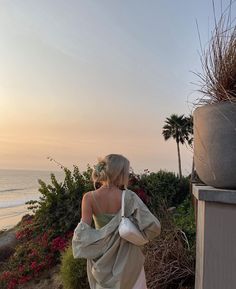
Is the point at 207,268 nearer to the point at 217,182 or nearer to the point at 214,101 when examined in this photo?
the point at 217,182

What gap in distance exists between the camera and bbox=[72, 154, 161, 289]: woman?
3521mm

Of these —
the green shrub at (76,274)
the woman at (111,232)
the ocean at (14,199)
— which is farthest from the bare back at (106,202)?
the ocean at (14,199)

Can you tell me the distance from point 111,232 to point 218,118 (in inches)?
59.0

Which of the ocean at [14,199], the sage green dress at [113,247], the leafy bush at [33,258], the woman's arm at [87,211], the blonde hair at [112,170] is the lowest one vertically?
the ocean at [14,199]

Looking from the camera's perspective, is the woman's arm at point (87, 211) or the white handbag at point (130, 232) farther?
the woman's arm at point (87, 211)

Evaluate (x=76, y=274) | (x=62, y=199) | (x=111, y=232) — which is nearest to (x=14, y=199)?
(x=62, y=199)

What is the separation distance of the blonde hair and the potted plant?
1.03 m

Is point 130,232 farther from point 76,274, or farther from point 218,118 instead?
point 76,274

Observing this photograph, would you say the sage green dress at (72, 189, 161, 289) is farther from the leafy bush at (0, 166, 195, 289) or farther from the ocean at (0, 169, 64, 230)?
the ocean at (0, 169, 64, 230)

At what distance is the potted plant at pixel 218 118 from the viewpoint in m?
2.46

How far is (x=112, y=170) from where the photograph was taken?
144 inches

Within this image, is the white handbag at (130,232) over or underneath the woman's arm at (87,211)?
underneath

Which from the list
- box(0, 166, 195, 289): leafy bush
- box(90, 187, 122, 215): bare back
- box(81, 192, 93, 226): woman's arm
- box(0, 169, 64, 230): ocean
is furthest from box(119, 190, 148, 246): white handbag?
box(0, 169, 64, 230): ocean

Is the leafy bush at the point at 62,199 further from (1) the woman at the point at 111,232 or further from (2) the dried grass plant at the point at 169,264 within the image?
(1) the woman at the point at 111,232
